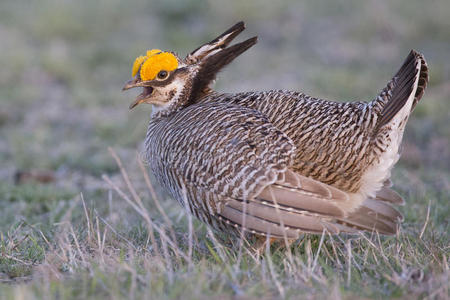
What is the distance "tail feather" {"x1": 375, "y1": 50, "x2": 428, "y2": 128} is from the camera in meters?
3.44

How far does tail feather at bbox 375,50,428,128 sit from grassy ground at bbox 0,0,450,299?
0.76 metres

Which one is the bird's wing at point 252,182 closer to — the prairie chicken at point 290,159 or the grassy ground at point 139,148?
the prairie chicken at point 290,159

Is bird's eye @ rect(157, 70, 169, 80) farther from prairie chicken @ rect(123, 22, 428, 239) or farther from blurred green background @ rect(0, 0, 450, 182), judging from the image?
blurred green background @ rect(0, 0, 450, 182)

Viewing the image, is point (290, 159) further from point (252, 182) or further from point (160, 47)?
point (160, 47)

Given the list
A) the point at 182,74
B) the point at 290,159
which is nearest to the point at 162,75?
the point at 182,74

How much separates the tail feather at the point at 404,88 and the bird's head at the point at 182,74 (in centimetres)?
106

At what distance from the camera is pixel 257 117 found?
359cm

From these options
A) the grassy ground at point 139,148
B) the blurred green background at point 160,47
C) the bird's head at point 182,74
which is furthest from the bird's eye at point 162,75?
the blurred green background at point 160,47

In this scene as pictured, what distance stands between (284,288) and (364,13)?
27.3ft

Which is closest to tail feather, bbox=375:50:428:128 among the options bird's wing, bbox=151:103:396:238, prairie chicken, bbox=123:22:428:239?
prairie chicken, bbox=123:22:428:239

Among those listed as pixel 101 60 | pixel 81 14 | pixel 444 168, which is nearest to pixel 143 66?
pixel 444 168

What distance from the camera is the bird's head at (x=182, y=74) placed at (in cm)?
413

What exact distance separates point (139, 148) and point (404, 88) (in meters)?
3.48

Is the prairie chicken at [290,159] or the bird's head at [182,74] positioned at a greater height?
the bird's head at [182,74]
